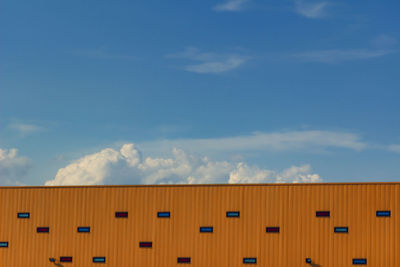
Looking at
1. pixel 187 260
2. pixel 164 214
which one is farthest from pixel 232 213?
pixel 164 214

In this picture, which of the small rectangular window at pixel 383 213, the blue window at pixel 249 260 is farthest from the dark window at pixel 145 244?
the small rectangular window at pixel 383 213

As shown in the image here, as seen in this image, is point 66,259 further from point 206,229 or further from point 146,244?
point 206,229

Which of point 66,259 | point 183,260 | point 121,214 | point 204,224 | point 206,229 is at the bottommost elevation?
point 66,259

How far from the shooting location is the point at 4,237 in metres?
44.1

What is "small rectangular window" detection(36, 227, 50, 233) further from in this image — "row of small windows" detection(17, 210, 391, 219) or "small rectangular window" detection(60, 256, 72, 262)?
"small rectangular window" detection(60, 256, 72, 262)

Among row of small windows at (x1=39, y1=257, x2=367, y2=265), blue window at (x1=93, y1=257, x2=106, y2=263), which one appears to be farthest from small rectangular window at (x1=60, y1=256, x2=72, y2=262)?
blue window at (x1=93, y1=257, x2=106, y2=263)

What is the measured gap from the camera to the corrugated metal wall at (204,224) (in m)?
40.2

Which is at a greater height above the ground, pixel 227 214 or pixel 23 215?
pixel 227 214

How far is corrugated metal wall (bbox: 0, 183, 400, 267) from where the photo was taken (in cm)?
4022

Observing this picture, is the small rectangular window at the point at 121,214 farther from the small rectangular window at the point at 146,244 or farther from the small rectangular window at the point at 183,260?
the small rectangular window at the point at 183,260

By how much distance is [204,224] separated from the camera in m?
41.7

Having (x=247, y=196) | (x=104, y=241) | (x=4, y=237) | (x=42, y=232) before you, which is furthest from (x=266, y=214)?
(x=4, y=237)

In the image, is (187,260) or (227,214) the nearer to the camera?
(187,260)

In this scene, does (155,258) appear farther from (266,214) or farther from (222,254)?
(266,214)
